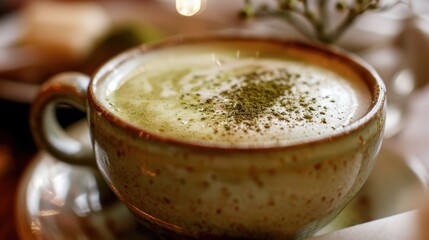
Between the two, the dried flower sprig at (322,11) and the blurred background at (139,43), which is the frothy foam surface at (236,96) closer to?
the dried flower sprig at (322,11)

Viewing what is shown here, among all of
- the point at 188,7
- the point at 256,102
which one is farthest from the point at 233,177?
the point at 188,7

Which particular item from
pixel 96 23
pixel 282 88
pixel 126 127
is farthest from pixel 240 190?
pixel 96 23

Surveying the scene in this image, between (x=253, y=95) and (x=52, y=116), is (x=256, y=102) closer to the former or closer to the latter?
(x=253, y=95)

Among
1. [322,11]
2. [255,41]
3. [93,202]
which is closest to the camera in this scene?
[93,202]

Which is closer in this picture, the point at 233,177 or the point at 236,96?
the point at 233,177

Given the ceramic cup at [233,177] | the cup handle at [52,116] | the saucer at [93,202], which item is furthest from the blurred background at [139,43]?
the ceramic cup at [233,177]

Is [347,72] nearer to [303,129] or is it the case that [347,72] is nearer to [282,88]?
[282,88]
